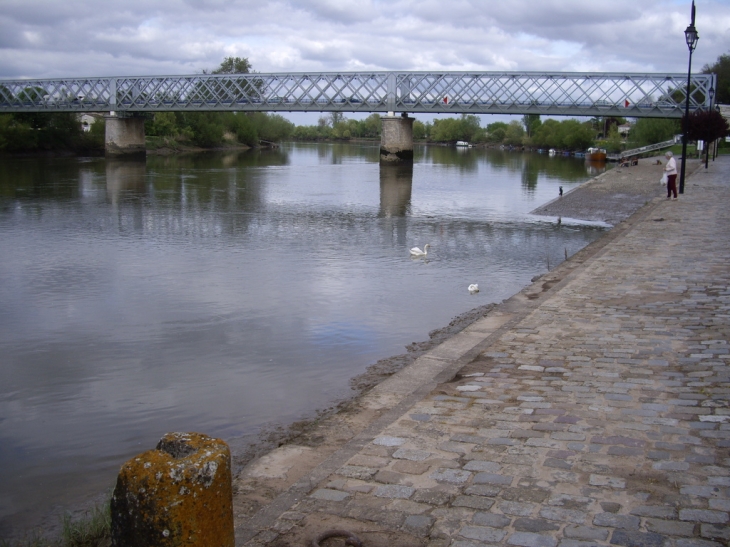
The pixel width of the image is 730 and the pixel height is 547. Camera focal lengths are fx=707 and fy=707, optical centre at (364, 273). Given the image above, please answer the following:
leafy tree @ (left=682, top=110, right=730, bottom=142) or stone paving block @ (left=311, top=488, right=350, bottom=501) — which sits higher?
leafy tree @ (left=682, top=110, right=730, bottom=142)

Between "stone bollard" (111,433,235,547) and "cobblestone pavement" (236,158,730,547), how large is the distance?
4.31ft

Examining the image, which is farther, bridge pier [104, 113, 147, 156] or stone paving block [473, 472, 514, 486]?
bridge pier [104, 113, 147, 156]

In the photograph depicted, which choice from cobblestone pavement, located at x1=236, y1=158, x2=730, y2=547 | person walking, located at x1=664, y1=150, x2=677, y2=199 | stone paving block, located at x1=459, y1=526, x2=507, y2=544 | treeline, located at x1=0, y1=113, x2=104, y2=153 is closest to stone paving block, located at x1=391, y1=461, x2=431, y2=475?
cobblestone pavement, located at x1=236, y1=158, x2=730, y2=547

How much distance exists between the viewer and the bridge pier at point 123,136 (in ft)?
263

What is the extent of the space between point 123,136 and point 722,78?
74860 millimetres

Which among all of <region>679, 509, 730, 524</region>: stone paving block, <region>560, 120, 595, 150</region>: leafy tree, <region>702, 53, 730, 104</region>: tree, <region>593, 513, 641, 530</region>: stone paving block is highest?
<region>702, 53, 730, 104</region>: tree

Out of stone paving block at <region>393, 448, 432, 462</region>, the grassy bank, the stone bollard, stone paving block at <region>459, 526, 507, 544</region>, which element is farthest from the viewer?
stone paving block at <region>393, 448, 432, 462</region>

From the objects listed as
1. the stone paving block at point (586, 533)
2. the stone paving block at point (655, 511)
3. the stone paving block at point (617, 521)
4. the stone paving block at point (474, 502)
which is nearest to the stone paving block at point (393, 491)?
the stone paving block at point (474, 502)

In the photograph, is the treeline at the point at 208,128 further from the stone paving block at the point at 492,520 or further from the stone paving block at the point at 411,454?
the stone paving block at the point at 492,520

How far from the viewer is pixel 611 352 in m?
8.34

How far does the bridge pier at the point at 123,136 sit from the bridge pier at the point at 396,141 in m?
28.6

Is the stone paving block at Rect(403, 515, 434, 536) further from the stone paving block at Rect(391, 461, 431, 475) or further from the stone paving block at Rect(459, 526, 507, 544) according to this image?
the stone paving block at Rect(391, 461, 431, 475)

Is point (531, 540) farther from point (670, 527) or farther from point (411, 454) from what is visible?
point (411, 454)

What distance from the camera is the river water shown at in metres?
7.90
